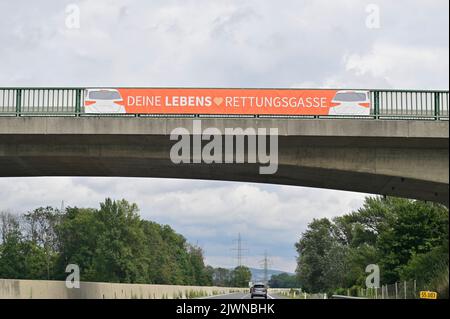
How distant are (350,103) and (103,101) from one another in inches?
407

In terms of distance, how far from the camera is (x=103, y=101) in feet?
99.3

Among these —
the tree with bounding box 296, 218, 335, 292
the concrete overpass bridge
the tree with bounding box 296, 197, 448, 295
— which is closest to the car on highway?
the tree with bounding box 296, 197, 448, 295

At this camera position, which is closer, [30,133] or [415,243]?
[30,133]

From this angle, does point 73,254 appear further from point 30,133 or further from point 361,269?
point 30,133

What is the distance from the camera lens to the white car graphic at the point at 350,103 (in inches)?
1176

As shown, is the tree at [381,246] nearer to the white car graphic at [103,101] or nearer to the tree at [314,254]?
the tree at [314,254]

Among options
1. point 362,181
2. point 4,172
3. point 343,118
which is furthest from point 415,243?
point 4,172

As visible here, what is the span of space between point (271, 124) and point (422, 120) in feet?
20.1

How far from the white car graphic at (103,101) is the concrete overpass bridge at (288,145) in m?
0.75

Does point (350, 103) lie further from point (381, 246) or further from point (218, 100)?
point (381, 246)

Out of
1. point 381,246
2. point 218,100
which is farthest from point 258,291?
point 218,100

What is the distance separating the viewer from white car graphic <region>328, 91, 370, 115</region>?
2988cm

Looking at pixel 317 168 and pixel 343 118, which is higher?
pixel 343 118

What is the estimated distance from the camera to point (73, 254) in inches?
3780
